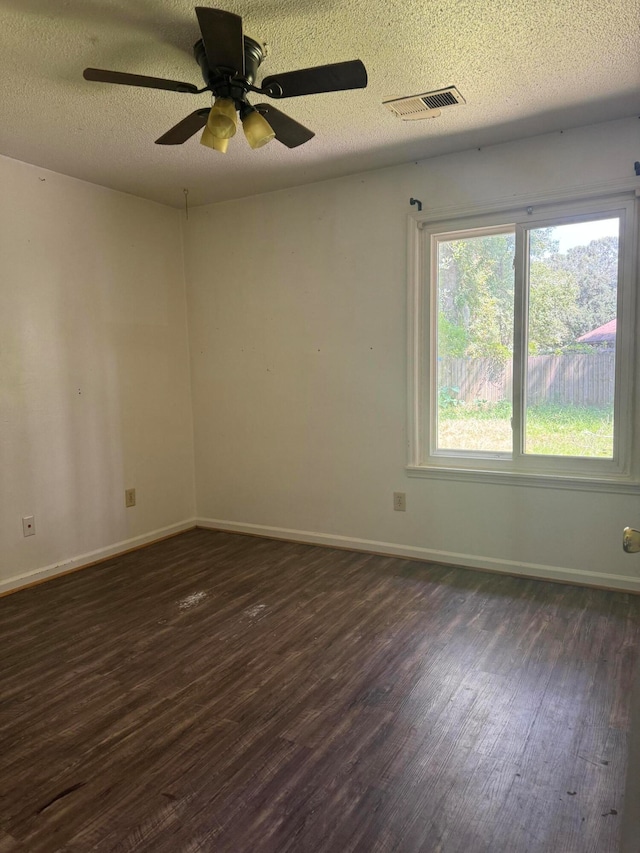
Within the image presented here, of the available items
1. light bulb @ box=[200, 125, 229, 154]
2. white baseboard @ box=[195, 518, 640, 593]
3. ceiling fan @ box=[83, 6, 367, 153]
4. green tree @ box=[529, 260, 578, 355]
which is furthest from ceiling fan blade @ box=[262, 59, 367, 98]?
white baseboard @ box=[195, 518, 640, 593]

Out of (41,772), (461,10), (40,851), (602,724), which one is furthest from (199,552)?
(461,10)

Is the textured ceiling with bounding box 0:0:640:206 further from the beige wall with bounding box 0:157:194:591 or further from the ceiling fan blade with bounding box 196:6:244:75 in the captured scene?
the beige wall with bounding box 0:157:194:591

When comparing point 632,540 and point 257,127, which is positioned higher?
point 257,127

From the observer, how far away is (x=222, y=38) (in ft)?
5.72

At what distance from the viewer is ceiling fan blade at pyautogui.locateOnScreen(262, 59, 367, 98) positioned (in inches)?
72.5

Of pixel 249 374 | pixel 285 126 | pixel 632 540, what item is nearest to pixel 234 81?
pixel 285 126

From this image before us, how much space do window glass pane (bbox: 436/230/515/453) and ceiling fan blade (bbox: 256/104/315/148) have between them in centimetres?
149

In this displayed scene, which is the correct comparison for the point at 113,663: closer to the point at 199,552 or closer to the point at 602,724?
the point at 199,552

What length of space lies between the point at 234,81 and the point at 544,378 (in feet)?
7.58

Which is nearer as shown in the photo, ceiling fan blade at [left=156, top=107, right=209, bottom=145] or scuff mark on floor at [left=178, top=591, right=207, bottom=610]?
ceiling fan blade at [left=156, top=107, right=209, bottom=145]

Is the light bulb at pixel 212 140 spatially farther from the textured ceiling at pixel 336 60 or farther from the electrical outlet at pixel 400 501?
the electrical outlet at pixel 400 501

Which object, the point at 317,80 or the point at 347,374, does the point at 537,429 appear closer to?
the point at 347,374

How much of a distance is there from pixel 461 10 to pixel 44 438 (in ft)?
10.4

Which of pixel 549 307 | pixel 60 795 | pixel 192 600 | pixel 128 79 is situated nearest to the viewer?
pixel 60 795
